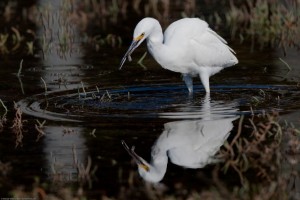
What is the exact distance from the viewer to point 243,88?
33.8 ft

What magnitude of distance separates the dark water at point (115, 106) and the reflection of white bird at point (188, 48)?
12.0 inches

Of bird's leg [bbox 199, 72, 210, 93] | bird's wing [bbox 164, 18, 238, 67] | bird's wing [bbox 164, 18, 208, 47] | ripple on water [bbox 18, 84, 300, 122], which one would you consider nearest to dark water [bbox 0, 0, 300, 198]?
ripple on water [bbox 18, 84, 300, 122]

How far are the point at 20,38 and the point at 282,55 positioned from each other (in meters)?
4.22

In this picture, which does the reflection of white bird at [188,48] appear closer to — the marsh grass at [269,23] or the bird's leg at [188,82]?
the bird's leg at [188,82]

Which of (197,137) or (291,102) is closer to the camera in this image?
(197,137)

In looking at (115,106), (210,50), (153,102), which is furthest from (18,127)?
(210,50)

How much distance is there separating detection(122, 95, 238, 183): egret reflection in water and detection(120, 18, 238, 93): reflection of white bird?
73 centimetres

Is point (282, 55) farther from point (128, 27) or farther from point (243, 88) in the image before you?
point (128, 27)

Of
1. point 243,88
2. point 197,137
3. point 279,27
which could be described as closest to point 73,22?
point 279,27

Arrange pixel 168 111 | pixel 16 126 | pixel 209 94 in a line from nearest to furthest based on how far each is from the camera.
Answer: pixel 16 126 < pixel 168 111 < pixel 209 94

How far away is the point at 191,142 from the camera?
766 centimetres

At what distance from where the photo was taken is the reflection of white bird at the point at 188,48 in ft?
30.6

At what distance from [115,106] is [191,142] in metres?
1.76

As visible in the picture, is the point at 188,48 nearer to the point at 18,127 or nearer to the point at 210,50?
the point at 210,50
